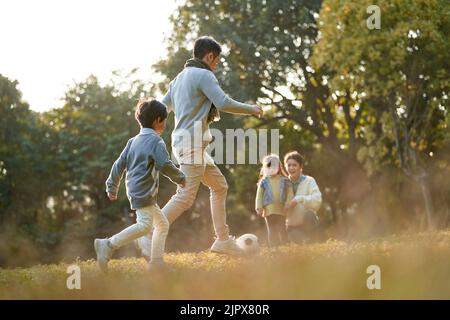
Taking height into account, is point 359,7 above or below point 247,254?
above

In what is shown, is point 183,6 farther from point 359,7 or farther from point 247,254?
point 247,254

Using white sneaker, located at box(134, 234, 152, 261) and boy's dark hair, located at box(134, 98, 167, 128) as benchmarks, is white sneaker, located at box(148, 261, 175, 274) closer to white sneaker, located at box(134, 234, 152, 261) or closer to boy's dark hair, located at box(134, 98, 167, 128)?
white sneaker, located at box(134, 234, 152, 261)

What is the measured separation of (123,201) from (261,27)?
11.8 m

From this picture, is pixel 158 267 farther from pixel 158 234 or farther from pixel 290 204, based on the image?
pixel 290 204

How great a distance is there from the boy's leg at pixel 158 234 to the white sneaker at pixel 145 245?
0.25m

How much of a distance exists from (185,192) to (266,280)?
2.43 meters

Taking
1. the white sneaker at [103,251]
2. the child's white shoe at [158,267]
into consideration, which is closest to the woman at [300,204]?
the child's white shoe at [158,267]

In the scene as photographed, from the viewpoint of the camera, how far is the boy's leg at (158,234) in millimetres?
7879

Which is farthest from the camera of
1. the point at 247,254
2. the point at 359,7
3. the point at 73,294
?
the point at 359,7

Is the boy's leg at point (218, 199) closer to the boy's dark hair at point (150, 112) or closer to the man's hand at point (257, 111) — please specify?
the man's hand at point (257, 111)

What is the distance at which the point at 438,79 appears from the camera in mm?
24719

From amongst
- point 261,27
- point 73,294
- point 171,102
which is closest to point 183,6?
point 261,27

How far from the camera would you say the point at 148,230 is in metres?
7.86

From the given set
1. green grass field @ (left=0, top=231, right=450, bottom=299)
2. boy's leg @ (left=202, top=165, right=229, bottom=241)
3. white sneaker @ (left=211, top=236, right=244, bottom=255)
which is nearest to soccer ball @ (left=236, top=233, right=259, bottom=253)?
white sneaker @ (left=211, top=236, right=244, bottom=255)
